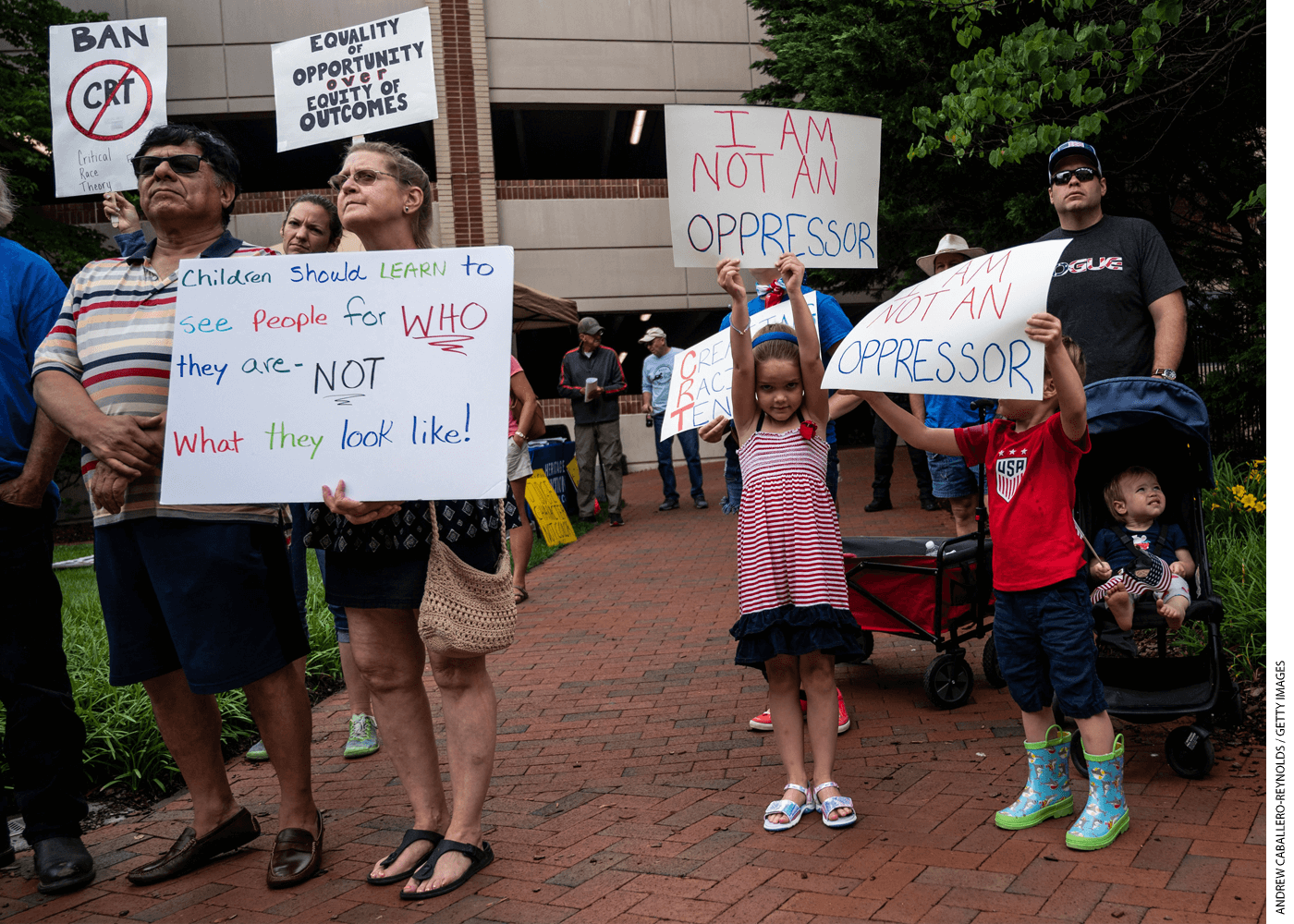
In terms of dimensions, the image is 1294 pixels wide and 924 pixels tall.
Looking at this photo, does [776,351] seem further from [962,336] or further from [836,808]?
[836,808]

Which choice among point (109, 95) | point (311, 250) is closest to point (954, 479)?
→ point (311, 250)

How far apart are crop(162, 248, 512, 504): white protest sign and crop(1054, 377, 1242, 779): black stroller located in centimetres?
217

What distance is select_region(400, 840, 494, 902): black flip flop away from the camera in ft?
10.1

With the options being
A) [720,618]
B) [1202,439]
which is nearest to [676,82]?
[720,618]

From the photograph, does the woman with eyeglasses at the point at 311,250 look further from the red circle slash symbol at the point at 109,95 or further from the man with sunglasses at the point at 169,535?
the red circle slash symbol at the point at 109,95

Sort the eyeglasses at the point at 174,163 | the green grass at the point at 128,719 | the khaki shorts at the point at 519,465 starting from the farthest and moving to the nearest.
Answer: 1. the khaki shorts at the point at 519,465
2. the green grass at the point at 128,719
3. the eyeglasses at the point at 174,163

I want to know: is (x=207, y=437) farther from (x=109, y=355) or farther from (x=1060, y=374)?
(x=1060, y=374)

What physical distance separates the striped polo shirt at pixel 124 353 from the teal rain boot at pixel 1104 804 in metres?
2.73

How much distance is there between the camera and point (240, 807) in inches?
140

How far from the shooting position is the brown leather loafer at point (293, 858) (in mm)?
3234

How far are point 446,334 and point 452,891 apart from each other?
5.49 feet

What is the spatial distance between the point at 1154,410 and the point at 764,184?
1637mm

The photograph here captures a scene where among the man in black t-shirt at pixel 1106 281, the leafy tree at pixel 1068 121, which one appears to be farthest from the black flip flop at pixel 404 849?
the leafy tree at pixel 1068 121

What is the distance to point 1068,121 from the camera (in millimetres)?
8797
